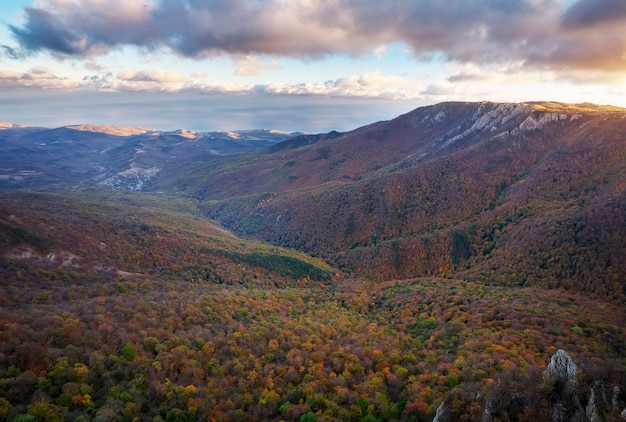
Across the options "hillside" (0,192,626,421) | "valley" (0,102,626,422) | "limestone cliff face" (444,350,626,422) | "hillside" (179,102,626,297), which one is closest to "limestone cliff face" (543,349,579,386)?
"limestone cliff face" (444,350,626,422)

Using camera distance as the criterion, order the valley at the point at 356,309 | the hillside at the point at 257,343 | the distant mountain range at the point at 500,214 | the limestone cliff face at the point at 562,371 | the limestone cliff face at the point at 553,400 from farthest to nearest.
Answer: the distant mountain range at the point at 500,214, the valley at the point at 356,309, the hillside at the point at 257,343, the limestone cliff face at the point at 562,371, the limestone cliff face at the point at 553,400

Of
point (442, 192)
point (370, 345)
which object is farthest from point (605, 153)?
point (370, 345)

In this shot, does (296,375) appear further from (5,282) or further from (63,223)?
(63,223)

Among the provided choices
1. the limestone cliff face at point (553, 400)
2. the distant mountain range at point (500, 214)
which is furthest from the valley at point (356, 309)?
the distant mountain range at point (500, 214)

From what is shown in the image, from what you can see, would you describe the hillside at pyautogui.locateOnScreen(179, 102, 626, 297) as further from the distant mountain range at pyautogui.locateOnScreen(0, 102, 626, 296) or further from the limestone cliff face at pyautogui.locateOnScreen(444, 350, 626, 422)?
the limestone cliff face at pyautogui.locateOnScreen(444, 350, 626, 422)

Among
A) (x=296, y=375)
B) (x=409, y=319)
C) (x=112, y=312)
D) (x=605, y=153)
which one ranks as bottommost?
(x=409, y=319)

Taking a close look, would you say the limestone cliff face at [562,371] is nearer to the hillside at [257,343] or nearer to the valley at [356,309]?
the valley at [356,309]

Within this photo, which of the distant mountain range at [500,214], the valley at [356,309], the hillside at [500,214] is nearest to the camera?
the valley at [356,309]
